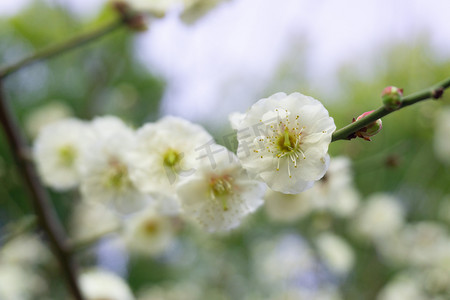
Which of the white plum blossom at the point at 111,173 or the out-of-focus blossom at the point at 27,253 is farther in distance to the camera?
the out-of-focus blossom at the point at 27,253

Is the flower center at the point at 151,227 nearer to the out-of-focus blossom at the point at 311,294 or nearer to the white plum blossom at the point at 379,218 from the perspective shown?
the out-of-focus blossom at the point at 311,294

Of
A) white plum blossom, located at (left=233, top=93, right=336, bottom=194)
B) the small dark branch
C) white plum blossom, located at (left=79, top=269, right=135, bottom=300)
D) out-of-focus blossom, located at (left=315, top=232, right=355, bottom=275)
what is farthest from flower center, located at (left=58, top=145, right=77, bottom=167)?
out-of-focus blossom, located at (left=315, top=232, right=355, bottom=275)

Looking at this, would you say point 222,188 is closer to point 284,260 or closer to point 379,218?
point 379,218

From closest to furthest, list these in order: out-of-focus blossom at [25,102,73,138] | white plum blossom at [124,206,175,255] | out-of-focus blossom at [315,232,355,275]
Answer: white plum blossom at [124,206,175,255] < out-of-focus blossom at [315,232,355,275] < out-of-focus blossom at [25,102,73,138]

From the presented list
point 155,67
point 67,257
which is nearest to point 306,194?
point 67,257

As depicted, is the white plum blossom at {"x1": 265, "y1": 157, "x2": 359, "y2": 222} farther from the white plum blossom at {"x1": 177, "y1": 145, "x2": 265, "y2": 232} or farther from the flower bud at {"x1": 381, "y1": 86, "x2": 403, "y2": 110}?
the flower bud at {"x1": 381, "y1": 86, "x2": 403, "y2": 110}

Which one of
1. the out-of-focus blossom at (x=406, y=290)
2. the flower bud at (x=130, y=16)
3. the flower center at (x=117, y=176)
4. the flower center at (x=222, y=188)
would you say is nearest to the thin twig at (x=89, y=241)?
the flower center at (x=117, y=176)
